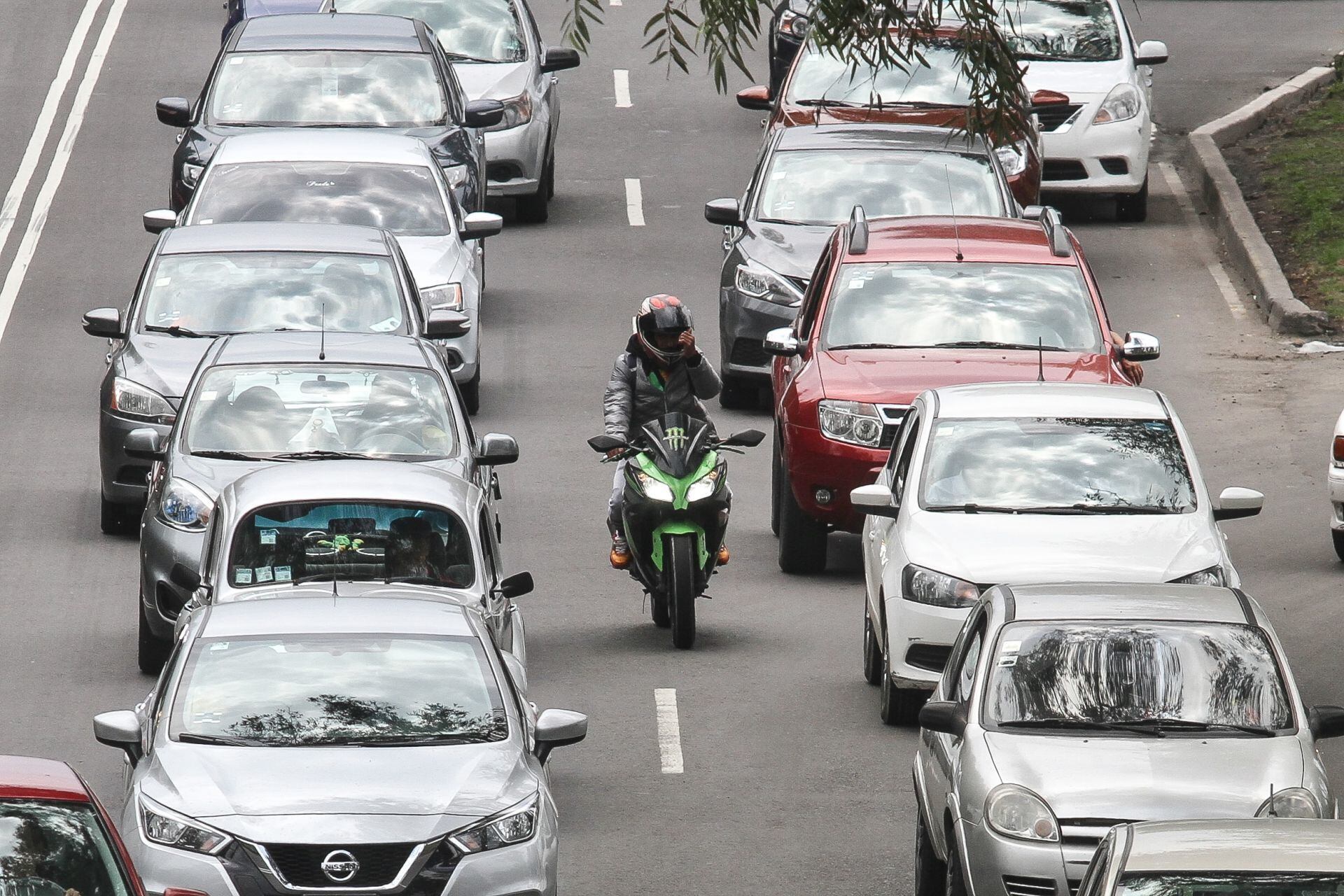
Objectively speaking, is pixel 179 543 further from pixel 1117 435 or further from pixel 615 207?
pixel 615 207

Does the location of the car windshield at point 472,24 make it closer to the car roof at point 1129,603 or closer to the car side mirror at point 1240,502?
the car side mirror at point 1240,502

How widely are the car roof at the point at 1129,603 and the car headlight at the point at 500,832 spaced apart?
7.16 feet

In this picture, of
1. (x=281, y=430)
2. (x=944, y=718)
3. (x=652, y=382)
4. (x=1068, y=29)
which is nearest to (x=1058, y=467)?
(x=652, y=382)

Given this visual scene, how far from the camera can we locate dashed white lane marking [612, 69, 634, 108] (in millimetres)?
30844

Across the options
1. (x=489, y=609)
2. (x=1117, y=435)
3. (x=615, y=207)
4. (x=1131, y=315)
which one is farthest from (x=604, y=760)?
(x=615, y=207)

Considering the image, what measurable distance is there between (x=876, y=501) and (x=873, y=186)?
7.64 metres

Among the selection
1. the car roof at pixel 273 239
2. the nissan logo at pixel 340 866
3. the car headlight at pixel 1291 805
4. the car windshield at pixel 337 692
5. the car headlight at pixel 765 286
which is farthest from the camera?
the car headlight at pixel 765 286

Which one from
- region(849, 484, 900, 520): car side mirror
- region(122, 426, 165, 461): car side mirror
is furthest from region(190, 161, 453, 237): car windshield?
region(849, 484, 900, 520): car side mirror

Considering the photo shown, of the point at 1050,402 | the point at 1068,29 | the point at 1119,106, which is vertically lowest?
the point at 1119,106

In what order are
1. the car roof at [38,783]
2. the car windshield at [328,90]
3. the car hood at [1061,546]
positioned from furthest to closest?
the car windshield at [328,90], the car hood at [1061,546], the car roof at [38,783]

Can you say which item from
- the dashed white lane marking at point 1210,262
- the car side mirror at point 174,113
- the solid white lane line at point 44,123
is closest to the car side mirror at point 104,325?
the car side mirror at point 174,113

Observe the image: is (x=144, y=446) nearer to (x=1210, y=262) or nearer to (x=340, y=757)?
(x=340, y=757)

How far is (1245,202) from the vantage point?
26.3 m

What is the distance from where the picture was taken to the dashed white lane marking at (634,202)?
26188mm
